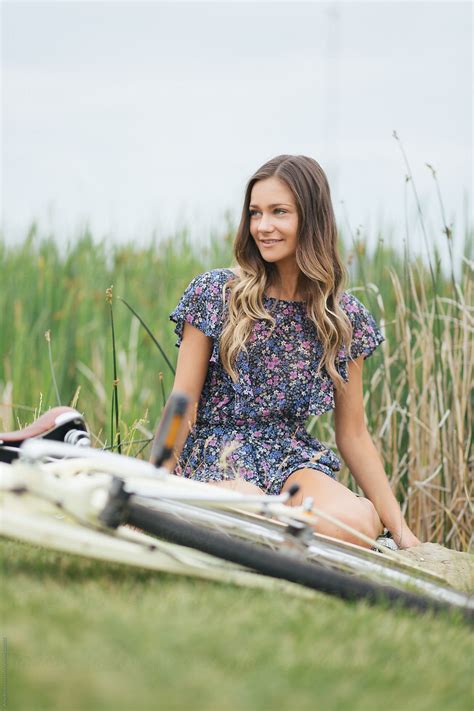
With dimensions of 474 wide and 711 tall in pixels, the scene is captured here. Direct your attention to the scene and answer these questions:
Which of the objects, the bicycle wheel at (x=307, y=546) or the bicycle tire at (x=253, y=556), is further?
the bicycle wheel at (x=307, y=546)

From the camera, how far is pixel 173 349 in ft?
16.7

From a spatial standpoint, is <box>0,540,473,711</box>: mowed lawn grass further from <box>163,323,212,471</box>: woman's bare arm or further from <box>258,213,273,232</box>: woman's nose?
<box>258,213,273,232</box>: woman's nose

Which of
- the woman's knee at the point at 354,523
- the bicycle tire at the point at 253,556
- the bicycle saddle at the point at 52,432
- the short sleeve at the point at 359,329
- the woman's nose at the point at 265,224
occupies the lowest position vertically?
the woman's knee at the point at 354,523

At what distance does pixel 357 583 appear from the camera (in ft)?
6.64

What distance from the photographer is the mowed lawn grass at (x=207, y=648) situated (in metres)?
1.42

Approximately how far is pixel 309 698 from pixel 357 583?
1.89 ft

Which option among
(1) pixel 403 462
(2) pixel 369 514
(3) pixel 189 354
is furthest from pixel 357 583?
(1) pixel 403 462

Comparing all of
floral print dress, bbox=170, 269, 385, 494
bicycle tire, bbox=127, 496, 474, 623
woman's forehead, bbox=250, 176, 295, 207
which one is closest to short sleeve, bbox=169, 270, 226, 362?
floral print dress, bbox=170, 269, 385, 494

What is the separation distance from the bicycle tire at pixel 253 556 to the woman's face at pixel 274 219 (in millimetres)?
1405

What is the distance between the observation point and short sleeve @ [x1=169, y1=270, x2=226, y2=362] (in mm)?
3242

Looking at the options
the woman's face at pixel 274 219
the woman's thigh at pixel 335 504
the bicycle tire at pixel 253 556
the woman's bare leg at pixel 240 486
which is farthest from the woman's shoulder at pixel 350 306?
the bicycle tire at pixel 253 556

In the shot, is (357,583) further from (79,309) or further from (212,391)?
(79,309)

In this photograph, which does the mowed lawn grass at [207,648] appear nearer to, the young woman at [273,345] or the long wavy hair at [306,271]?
the young woman at [273,345]

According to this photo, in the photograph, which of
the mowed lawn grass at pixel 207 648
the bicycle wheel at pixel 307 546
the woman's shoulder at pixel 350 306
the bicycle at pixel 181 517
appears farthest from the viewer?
the woman's shoulder at pixel 350 306
